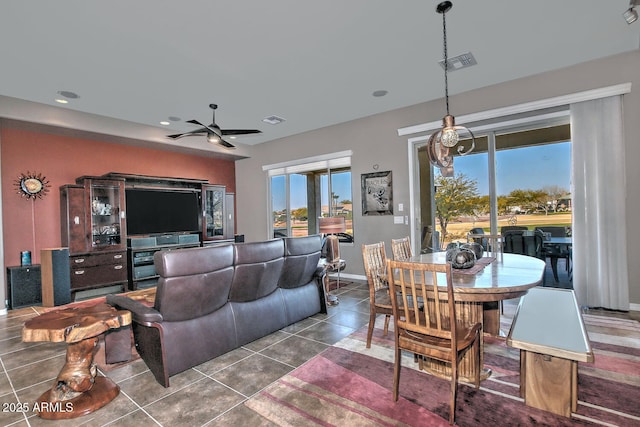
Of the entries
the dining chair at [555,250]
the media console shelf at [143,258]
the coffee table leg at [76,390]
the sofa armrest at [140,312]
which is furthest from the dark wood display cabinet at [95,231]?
the dining chair at [555,250]

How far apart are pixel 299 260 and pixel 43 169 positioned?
4855mm

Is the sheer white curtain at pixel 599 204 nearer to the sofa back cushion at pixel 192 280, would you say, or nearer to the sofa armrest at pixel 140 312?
the sofa back cushion at pixel 192 280

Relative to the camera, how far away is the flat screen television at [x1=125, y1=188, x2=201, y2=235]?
227 inches

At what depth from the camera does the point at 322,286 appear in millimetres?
3801

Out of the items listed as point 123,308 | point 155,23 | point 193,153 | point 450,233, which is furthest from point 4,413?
point 193,153

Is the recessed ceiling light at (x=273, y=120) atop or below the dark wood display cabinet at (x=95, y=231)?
atop

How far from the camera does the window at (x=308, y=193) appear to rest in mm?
6133

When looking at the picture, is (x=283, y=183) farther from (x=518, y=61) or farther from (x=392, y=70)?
(x=518, y=61)

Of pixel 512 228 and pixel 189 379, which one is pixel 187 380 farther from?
pixel 512 228

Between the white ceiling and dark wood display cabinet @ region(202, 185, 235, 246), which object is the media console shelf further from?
the white ceiling

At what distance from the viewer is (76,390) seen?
2098 millimetres

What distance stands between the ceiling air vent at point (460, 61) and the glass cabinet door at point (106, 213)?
5.65 metres

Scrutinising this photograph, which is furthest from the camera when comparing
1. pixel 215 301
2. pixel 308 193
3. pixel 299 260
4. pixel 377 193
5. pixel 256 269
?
pixel 308 193

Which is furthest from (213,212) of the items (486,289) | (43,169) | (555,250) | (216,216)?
(555,250)
